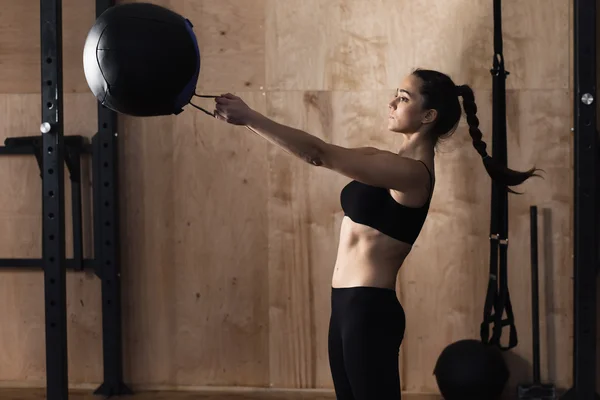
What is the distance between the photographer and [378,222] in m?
2.13

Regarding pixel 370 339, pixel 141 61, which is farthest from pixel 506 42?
pixel 141 61

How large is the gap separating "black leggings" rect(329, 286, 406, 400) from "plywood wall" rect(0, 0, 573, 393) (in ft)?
4.87

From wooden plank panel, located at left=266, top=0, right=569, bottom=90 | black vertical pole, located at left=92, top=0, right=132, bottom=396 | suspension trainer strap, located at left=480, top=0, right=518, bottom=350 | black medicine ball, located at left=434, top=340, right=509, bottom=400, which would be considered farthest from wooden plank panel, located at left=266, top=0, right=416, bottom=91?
black medicine ball, located at left=434, top=340, right=509, bottom=400

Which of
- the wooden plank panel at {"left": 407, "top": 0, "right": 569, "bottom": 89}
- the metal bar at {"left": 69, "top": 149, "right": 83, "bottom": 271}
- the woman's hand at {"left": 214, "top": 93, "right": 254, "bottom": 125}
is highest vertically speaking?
the wooden plank panel at {"left": 407, "top": 0, "right": 569, "bottom": 89}

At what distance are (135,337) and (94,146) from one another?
3.37 ft

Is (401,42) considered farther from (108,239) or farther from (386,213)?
(108,239)

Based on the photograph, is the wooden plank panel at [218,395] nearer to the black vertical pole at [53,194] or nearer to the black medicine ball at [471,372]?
the black medicine ball at [471,372]

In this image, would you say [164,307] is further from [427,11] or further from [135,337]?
[427,11]

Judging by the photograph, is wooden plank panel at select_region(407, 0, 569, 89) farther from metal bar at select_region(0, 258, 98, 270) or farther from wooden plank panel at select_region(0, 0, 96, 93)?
metal bar at select_region(0, 258, 98, 270)

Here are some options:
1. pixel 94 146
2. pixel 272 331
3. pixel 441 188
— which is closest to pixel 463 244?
pixel 441 188

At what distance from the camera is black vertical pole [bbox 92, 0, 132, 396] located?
142 inches

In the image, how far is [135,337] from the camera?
3721 mm

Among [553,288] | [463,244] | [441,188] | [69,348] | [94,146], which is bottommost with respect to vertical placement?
[69,348]

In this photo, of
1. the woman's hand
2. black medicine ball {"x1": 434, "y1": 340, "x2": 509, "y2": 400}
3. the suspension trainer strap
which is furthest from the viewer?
black medicine ball {"x1": 434, "y1": 340, "x2": 509, "y2": 400}
